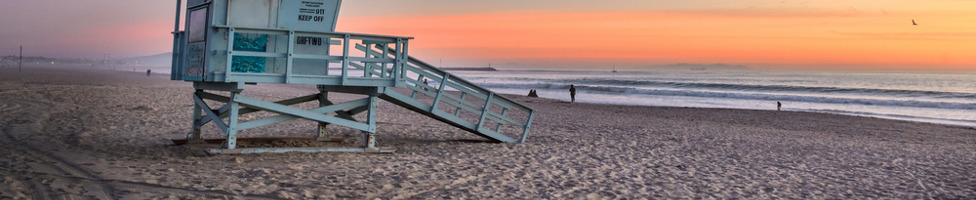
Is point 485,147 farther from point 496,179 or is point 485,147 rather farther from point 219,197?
point 219,197

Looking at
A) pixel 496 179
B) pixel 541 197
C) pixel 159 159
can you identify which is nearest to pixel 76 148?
pixel 159 159

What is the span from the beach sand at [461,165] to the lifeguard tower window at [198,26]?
4.86ft

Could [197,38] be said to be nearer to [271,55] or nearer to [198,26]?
[198,26]

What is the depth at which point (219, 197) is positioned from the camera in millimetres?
6320

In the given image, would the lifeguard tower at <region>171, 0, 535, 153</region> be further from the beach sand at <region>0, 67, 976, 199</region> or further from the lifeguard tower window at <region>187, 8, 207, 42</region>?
the beach sand at <region>0, 67, 976, 199</region>

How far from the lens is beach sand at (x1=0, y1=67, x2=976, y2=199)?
704 cm

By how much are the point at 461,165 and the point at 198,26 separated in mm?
3813

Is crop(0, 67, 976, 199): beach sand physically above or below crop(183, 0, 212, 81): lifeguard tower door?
below

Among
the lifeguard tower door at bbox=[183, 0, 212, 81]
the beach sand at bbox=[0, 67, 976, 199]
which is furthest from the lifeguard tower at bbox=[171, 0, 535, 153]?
the beach sand at bbox=[0, 67, 976, 199]

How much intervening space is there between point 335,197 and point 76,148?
4.86 m

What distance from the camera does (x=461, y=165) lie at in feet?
30.0

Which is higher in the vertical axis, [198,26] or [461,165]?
[198,26]

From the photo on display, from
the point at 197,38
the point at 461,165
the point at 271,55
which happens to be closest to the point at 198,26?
the point at 197,38

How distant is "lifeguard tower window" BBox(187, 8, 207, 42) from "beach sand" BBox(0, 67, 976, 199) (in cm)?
148
